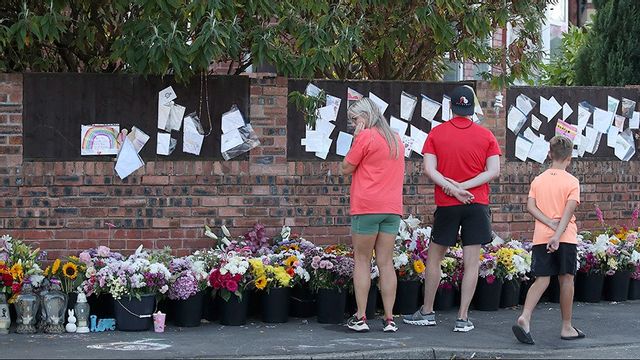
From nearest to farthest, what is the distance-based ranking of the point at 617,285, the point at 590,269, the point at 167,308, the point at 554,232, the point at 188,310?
the point at 554,232
the point at 188,310
the point at 167,308
the point at 590,269
the point at 617,285

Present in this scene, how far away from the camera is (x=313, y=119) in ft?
32.6

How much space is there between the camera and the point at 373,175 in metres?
8.68

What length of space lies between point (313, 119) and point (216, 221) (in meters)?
1.27

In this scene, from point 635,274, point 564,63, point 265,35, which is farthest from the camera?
point 564,63

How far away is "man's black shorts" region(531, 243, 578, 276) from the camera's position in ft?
28.0

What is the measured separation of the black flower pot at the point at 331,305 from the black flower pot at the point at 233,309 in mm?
632

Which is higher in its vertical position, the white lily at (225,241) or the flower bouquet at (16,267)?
the white lily at (225,241)

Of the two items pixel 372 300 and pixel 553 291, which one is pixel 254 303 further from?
pixel 553 291

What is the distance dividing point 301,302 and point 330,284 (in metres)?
0.36

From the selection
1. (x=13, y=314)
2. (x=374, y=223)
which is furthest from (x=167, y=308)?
(x=374, y=223)

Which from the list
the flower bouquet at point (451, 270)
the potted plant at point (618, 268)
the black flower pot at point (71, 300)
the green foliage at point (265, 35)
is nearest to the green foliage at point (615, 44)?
the green foliage at point (265, 35)

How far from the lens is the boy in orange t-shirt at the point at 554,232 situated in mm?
8492

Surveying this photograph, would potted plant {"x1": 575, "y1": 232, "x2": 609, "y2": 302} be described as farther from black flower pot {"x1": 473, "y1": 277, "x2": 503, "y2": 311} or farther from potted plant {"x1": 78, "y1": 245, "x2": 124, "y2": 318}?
potted plant {"x1": 78, "y1": 245, "x2": 124, "y2": 318}

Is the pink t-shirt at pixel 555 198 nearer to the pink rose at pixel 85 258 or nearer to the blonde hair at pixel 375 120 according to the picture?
the blonde hair at pixel 375 120
